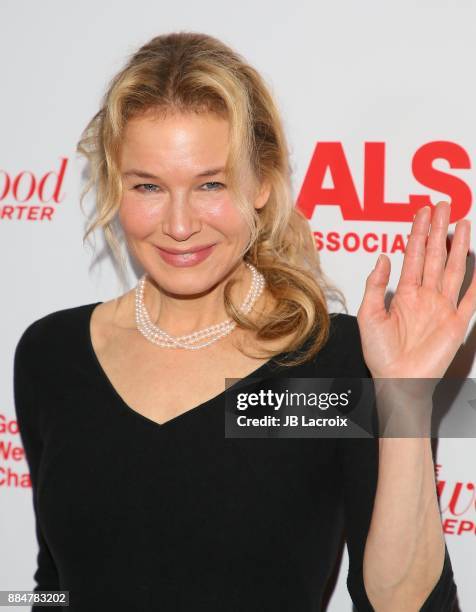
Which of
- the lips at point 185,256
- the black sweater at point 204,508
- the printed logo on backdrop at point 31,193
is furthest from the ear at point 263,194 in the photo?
the printed logo on backdrop at point 31,193

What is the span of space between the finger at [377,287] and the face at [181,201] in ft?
0.97

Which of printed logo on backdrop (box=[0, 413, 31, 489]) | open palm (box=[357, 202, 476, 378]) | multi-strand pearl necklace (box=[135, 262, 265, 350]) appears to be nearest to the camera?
open palm (box=[357, 202, 476, 378])

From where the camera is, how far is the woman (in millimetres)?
1400

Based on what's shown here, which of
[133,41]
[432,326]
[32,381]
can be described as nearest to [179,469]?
[32,381]

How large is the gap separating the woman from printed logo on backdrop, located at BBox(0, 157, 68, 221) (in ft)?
1.39

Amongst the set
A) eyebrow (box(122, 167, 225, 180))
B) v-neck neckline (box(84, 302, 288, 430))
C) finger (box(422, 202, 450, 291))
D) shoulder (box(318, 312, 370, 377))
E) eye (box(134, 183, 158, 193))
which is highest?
eyebrow (box(122, 167, 225, 180))

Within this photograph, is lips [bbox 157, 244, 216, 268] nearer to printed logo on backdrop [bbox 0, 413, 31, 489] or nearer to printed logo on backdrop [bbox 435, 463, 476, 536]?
printed logo on backdrop [bbox 435, 463, 476, 536]

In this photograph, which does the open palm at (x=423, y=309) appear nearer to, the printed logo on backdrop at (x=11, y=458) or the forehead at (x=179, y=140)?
the forehead at (x=179, y=140)

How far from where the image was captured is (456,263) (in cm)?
137

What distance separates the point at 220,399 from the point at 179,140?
50cm

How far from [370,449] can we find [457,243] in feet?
1.30

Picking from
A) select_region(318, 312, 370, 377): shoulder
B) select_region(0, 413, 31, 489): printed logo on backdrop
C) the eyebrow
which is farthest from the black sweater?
select_region(0, 413, 31, 489): printed logo on backdrop

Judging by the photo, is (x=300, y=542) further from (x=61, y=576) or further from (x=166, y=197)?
(x=166, y=197)

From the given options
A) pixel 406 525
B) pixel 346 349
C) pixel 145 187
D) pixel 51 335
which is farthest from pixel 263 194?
pixel 406 525
